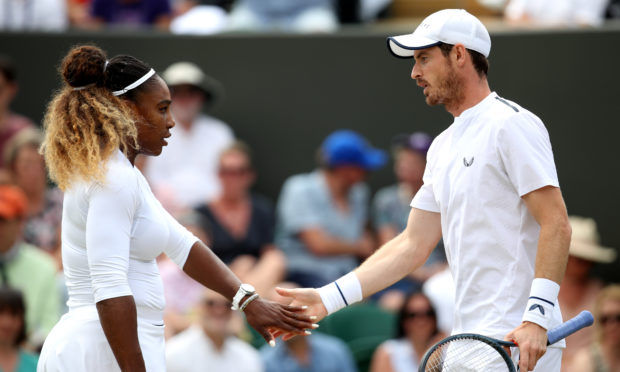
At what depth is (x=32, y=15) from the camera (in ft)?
27.4

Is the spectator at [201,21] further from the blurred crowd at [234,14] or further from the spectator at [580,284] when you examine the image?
the spectator at [580,284]

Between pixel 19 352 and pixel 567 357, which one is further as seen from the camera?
pixel 567 357

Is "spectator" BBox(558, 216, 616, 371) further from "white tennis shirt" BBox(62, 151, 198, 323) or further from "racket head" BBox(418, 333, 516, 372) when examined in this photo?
"white tennis shirt" BBox(62, 151, 198, 323)

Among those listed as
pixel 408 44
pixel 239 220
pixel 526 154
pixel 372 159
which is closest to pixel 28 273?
pixel 239 220

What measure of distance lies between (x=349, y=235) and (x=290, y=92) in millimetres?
1314

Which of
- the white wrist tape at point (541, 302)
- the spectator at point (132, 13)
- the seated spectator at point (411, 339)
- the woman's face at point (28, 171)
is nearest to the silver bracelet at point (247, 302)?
the white wrist tape at point (541, 302)

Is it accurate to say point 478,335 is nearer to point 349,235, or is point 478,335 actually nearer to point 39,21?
point 349,235

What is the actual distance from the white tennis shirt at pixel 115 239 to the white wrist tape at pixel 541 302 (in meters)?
1.20

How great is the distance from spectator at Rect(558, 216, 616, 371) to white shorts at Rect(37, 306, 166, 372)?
346 cm

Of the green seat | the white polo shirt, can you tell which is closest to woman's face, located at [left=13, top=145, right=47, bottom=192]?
the green seat

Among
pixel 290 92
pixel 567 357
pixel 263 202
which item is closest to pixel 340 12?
pixel 290 92

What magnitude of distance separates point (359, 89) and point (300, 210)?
112cm

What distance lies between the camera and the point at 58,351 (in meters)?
3.35

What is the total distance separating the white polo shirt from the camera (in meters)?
3.48
